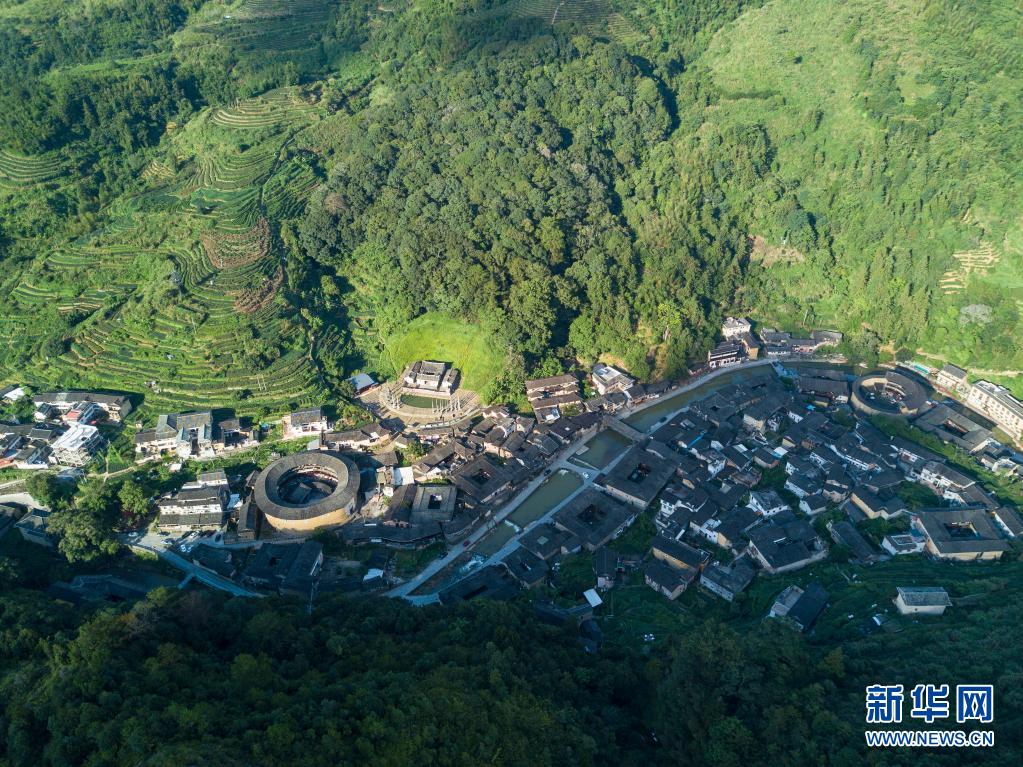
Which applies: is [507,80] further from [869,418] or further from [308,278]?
[869,418]

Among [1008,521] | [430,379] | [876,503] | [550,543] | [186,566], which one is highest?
[1008,521]

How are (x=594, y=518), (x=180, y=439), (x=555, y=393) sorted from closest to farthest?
1. (x=594, y=518)
2. (x=180, y=439)
3. (x=555, y=393)

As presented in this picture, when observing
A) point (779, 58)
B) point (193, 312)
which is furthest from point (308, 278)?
point (779, 58)

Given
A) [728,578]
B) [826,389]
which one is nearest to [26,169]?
[728,578]

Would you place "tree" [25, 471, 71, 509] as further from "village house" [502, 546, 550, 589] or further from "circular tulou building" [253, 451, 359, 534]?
"village house" [502, 546, 550, 589]

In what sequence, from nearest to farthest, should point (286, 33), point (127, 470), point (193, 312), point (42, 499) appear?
1. point (42, 499)
2. point (127, 470)
3. point (193, 312)
4. point (286, 33)

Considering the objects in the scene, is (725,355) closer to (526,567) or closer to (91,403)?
(526,567)

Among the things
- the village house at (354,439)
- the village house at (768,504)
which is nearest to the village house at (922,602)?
the village house at (768,504)
